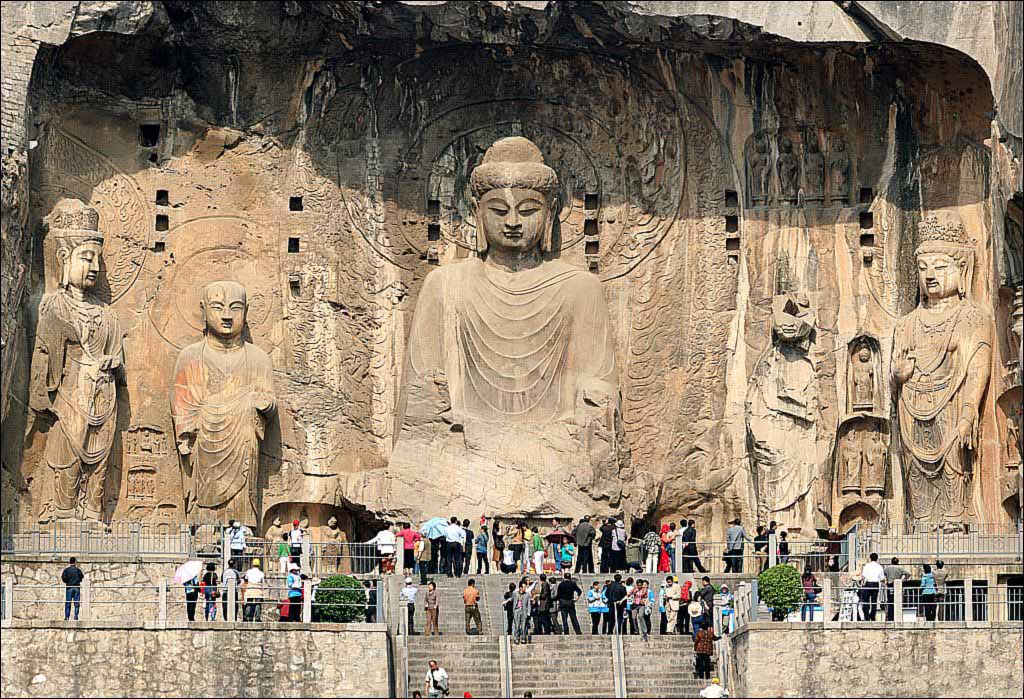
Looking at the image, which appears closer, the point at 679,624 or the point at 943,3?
the point at 679,624

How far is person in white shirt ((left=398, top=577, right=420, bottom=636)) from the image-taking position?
102ft

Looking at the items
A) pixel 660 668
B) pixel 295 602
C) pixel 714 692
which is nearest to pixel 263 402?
pixel 295 602

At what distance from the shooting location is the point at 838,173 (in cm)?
3888

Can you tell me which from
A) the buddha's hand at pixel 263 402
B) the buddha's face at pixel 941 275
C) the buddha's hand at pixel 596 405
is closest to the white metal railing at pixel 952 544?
the buddha's face at pixel 941 275

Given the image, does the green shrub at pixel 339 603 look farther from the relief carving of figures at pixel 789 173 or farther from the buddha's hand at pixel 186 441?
the relief carving of figures at pixel 789 173

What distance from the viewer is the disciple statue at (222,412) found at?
3712 cm

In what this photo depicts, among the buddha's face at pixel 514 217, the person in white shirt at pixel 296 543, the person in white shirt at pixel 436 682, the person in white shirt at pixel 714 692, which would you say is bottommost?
the person in white shirt at pixel 714 692

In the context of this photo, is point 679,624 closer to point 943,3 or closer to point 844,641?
point 844,641

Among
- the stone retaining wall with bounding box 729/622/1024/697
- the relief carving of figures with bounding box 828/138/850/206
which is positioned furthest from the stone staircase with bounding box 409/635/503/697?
the relief carving of figures with bounding box 828/138/850/206

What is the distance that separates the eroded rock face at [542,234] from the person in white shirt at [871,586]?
519 centimetres

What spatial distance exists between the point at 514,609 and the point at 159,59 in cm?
1082

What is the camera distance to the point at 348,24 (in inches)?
1484

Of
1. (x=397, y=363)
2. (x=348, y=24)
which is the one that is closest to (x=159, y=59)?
(x=348, y=24)

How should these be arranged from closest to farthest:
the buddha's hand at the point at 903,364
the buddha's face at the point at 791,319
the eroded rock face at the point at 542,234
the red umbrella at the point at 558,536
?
the red umbrella at the point at 558,536 → the buddha's hand at the point at 903,364 → the eroded rock face at the point at 542,234 → the buddha's face at the point at 791,319
